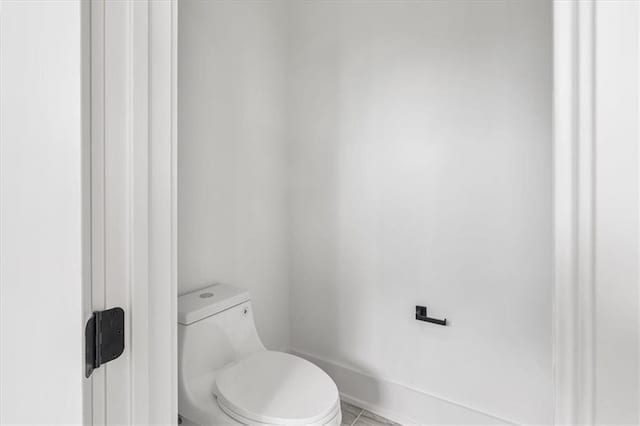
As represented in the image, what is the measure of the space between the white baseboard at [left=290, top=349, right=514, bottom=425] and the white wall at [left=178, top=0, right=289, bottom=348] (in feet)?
1.30


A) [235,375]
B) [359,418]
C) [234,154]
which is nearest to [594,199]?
[235,375]

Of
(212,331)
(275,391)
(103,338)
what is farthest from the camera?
(212,331)

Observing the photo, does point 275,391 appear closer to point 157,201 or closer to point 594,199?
point 157,201

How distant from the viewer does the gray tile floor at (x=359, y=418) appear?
162 centimetres

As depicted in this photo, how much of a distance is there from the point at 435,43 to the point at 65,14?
1422 mm

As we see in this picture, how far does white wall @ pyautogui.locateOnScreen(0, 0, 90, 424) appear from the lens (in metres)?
0.40

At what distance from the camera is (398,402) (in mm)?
1641

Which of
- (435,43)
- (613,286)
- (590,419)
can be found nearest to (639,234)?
(613,286)

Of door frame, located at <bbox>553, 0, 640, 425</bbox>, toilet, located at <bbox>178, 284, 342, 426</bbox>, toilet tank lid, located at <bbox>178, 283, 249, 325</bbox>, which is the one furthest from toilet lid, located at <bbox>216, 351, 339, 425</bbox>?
door frame, located at <bbox>553, 0, 640, 425</bbox>

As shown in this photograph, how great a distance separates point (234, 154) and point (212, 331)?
0.80 m

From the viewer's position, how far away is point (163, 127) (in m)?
0.56

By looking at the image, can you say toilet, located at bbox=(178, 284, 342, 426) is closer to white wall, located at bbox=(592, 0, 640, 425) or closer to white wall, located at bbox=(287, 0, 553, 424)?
white wall, located at bbox=(287, 0, 553, 424)

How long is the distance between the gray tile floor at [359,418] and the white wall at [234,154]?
486 millimetres

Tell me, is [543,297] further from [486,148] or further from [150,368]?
[150,368]
